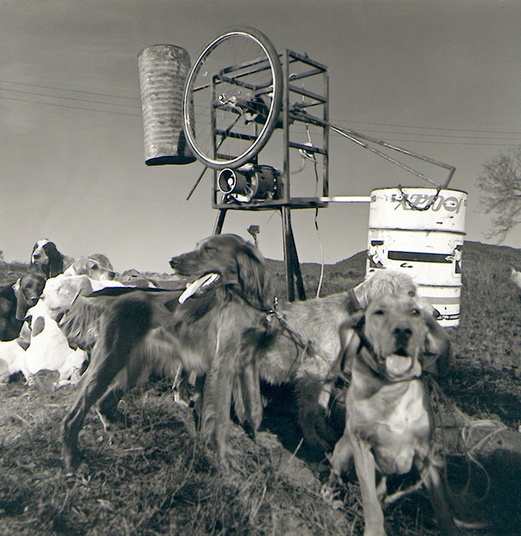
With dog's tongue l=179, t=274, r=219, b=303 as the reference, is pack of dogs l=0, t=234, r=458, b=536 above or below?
below

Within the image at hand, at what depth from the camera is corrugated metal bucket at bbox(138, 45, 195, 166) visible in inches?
185

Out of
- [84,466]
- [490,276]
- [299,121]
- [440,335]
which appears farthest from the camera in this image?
[490,276]

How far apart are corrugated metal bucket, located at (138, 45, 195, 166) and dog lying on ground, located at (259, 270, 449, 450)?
2.21 metres

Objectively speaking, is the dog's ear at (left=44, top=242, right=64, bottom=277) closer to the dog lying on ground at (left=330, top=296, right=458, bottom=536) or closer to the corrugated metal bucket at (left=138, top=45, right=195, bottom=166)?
the corrugated metal bucket at (left=138, top=45, right=195, bottom=166)

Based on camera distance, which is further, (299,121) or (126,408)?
(299,121)

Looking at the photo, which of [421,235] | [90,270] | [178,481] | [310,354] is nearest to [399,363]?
[178,481]

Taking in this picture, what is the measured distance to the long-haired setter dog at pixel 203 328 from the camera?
3.08m

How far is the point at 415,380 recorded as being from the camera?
2291 millimetres

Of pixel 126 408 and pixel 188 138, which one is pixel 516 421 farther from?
pixel 188 138

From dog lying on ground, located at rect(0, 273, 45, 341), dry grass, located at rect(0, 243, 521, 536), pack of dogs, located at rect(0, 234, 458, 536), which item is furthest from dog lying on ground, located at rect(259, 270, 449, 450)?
dog lying on ground, located at rect(0, 273, 45, 341)

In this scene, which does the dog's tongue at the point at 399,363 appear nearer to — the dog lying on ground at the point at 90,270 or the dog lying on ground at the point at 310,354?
the dog lying on ground at the point at 310,354

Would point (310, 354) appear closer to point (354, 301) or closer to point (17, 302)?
point (354, 301)

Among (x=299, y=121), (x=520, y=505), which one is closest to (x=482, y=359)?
(x=520, y=505)

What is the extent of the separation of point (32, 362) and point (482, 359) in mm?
4234
